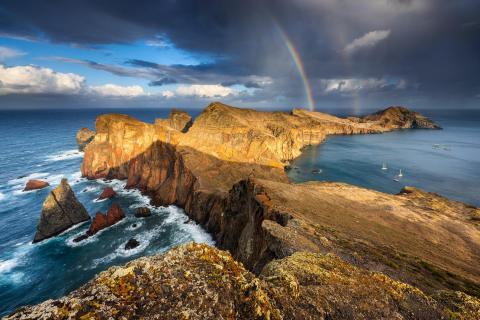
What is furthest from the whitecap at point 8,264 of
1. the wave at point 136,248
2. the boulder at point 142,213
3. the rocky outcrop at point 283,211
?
the rocky outcrop at point 283,211

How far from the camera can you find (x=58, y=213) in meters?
49.7

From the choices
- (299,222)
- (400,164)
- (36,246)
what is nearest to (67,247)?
(36,246)

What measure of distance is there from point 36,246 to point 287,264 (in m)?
54.7

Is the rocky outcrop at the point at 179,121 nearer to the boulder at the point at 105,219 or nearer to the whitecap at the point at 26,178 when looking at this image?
the whitecap at the point at 26,178

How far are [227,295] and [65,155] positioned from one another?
137336 millimetres

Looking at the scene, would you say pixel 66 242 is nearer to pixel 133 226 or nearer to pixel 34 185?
pixel 133 226

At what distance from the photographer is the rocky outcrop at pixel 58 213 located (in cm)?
4769

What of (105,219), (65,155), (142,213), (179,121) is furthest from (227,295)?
(65,155)

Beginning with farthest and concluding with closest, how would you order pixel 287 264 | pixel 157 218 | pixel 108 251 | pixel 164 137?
pixel 164 137
pixel 157 218
pixel 108 251
pixel 287 264

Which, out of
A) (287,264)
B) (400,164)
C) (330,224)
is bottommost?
(400,164)

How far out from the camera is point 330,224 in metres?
27.7

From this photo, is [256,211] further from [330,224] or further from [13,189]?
[13,189]

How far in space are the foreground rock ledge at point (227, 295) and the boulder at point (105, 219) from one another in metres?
49.8

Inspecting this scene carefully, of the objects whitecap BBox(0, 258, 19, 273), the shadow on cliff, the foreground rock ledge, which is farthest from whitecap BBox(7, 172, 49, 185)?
the foreground rock ledge
